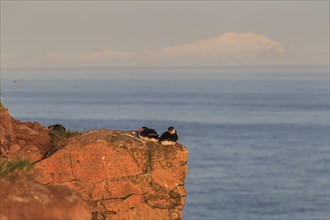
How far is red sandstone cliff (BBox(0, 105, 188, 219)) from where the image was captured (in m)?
29.4

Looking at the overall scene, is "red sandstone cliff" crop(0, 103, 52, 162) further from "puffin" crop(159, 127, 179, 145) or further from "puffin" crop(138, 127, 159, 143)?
"puffin" crop(159, 127, 179, 145)

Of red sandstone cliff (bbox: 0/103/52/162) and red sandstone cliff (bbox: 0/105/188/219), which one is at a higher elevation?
red sandstone cliff (bbox: 0/103/52/162)

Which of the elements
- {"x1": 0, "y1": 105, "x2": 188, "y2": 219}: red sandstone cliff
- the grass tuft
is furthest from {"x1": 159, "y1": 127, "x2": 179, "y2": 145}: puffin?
the grass tuft

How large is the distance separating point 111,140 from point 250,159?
16510 cm

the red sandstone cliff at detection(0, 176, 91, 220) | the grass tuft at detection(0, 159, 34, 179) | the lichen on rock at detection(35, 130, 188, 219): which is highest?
the grass tuft at detection(0, 159, 34, 179)

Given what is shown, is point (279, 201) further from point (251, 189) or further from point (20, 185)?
point (20, 185)

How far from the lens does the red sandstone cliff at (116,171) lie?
2936 centimetres

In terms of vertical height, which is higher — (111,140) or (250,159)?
(111,140)

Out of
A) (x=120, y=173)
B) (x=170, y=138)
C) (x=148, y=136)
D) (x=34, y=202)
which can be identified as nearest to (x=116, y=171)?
(x=120, y=173)

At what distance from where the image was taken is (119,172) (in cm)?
2978

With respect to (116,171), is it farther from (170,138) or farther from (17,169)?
(17,169)

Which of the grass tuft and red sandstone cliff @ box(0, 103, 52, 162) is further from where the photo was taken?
red sandstone cliff @ box(0, 103, 52, 162)

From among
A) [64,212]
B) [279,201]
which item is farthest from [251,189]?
[64,212]

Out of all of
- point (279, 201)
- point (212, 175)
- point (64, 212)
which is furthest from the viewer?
point (212, 175)
